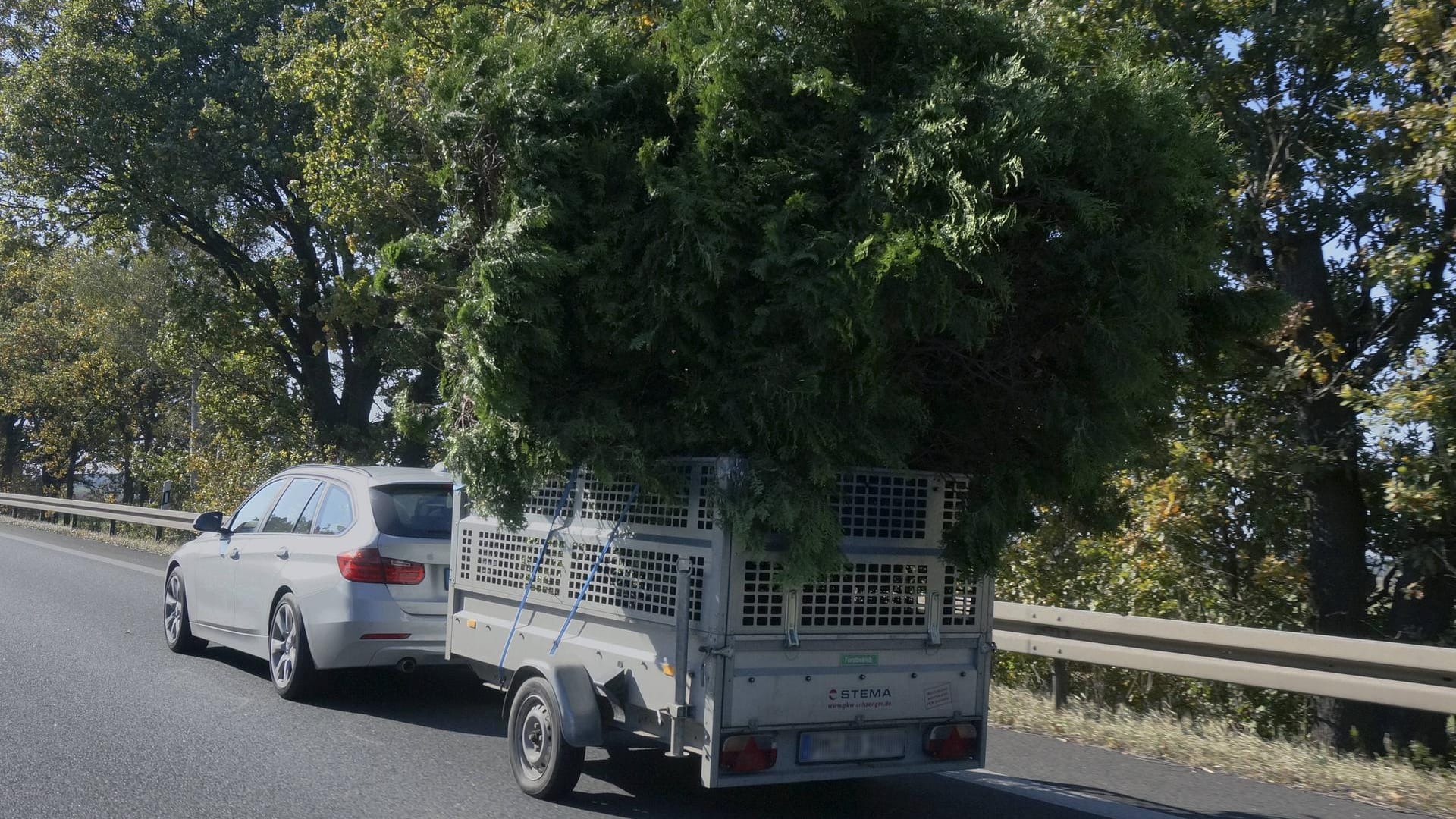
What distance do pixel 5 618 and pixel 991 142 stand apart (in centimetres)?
1115

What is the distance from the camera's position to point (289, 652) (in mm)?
8375

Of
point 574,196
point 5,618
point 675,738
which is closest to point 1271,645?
point 675,738

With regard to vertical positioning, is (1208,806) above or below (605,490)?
below

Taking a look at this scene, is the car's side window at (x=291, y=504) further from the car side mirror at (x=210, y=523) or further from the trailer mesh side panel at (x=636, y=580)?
the trailer mesh side panel at (x=636, y=580)

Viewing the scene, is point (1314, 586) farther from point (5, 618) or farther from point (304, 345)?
point (304, 345)

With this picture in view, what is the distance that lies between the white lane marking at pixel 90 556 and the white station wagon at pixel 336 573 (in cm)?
723

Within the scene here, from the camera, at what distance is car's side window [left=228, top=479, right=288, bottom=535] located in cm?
945

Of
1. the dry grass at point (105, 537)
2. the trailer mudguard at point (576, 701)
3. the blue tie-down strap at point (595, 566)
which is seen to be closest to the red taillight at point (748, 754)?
the trailer mudguard at point (576, 701)

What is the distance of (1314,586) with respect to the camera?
10836 millimetres

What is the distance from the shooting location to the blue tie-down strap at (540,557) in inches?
234

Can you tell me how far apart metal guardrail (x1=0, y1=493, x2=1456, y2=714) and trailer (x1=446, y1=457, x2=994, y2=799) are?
2.40 m

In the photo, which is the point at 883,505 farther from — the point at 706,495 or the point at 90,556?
the point at 90,556

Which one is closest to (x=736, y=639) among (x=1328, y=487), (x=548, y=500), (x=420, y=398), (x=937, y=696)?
(x=937, y=696)

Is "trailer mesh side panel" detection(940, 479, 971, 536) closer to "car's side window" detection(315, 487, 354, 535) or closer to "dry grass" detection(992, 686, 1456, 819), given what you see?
"dry grass" detection(992, 686, 1456, 819)
